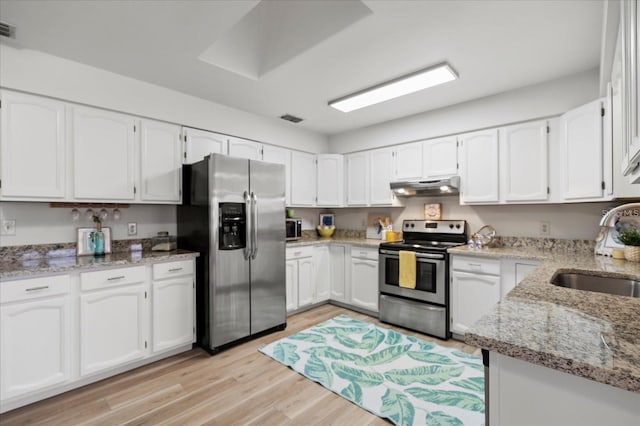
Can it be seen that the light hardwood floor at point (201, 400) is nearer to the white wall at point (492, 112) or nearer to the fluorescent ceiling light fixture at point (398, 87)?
the fluorescent ceiling light fixture at point (398, 87)

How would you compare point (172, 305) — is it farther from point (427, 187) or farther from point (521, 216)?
point (521, 216)

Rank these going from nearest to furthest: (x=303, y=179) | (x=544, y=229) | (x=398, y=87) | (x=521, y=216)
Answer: (x=398, y=87) < (x=544, y=229) < (x=521, y=216) < (x=303, y=179)

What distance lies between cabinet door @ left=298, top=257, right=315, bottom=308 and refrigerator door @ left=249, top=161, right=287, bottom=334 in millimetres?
455

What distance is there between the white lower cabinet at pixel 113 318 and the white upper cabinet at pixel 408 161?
3029 mm

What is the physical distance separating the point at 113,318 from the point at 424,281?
287 cm

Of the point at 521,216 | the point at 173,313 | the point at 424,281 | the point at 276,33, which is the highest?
the point at 276,33

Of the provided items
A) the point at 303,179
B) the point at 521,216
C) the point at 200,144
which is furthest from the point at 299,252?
the point at 521,216

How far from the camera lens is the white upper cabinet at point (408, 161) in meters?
3.71

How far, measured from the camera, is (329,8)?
2.00 metres

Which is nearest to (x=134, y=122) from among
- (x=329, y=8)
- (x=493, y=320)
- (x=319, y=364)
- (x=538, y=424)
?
(x=329, y=8)

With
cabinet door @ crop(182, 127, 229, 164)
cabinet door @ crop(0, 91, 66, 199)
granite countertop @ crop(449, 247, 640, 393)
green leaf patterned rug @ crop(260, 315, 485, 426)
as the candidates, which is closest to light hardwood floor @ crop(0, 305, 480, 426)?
green leaf patterned rug @ crop(260, 315, 485, 426)

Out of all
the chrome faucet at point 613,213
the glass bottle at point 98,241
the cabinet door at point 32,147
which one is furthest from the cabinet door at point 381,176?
the cabinet door at point 32,147

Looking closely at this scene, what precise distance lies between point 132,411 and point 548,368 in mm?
2373

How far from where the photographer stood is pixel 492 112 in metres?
3.13
